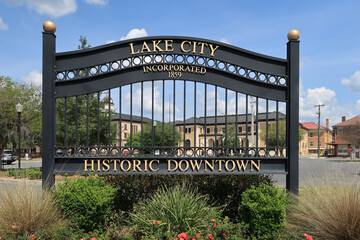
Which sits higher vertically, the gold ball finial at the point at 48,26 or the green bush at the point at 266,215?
the gold ball finial at the point at 48,26

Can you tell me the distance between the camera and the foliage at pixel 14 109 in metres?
18.7

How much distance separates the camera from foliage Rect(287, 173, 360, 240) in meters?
4.12

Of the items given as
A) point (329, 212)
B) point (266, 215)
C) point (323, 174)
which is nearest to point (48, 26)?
point (266, 215)

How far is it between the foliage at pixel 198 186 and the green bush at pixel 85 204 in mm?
852

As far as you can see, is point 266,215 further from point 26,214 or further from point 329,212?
point 26,214

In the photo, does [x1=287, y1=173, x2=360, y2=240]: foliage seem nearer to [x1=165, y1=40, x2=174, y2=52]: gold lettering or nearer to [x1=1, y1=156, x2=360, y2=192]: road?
[x1=1, y1=156, x2=360, y2=192]: road

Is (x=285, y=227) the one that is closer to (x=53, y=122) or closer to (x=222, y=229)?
(x=222, y=229)

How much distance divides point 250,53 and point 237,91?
2.75 feet

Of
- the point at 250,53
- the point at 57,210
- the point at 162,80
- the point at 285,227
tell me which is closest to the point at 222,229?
the point at 285,227

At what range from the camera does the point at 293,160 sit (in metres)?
5.67

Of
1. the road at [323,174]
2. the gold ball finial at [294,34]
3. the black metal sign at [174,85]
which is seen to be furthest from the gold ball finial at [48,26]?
the gold ball finial at [294,34]

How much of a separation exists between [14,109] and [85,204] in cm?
1738

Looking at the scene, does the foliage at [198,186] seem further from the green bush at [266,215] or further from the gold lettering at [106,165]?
the green bush at [266,215]

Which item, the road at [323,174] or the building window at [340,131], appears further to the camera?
the building window at [340,131]
